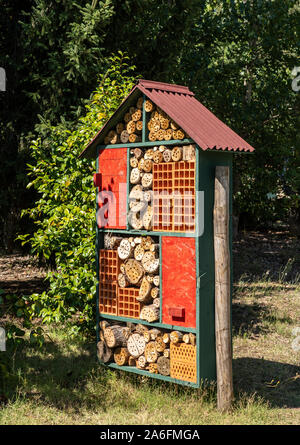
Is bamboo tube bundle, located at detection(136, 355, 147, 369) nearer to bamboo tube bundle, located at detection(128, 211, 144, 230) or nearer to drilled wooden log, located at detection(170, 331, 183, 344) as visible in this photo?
drilled wooden log, located at detection(170, 331, 183, 344)

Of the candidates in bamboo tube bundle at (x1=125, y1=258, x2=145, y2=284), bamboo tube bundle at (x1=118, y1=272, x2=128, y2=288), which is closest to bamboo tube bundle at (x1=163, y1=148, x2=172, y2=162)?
bamboo tube bundle at (x1=125, y1=258, x2=145, y2=284)

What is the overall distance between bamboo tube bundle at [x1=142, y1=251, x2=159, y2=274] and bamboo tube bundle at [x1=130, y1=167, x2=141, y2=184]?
2.54ft

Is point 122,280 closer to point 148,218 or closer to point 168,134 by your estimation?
point 148,218

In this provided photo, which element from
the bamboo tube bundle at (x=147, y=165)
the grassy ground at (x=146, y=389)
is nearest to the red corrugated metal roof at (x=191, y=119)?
the bamboo tube bundle at (x=147, y=165)

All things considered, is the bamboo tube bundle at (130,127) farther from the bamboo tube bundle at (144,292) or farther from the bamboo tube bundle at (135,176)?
the bamboo tube bundle at (144,292)

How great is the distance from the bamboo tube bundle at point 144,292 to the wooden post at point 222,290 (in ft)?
2.48

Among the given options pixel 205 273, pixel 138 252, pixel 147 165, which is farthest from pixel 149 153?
pixel 205 273

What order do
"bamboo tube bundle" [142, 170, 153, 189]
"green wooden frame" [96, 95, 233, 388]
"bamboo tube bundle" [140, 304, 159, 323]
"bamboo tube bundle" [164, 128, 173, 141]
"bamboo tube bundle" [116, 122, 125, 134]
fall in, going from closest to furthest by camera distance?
"green wooden frame" [96, 95, 233, 388] < "bamboo tube bundle" [164, 128, 173, 141] < "bamboo tube bundle" [140, 304, 159, 323] < "bamboo tube bundle" [142, 170, 153, 189] < "bamboo tube bundle" [116, 122, 125, 134]

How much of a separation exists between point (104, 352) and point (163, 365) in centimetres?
89

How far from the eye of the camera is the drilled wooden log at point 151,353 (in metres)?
5.93

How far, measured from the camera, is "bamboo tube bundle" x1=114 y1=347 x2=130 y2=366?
6.24 meters

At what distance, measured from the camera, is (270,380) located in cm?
682
